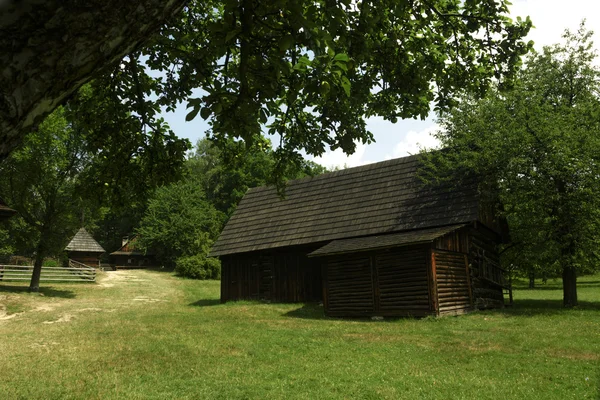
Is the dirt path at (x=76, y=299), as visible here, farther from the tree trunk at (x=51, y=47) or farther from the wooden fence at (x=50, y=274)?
the tree trunk at (x=51, y=47)

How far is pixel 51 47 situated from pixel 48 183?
2677 cm

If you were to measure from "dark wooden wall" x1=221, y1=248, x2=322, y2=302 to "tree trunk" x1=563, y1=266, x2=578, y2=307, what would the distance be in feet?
37.1

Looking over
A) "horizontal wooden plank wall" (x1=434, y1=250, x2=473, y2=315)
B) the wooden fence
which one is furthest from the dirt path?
"horizontal wooden plank wall" (x1=434, y1=250, x2=473, y2=315)

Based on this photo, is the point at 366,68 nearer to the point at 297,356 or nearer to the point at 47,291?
the point at 297,356

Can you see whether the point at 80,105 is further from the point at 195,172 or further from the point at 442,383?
the point at 195,172

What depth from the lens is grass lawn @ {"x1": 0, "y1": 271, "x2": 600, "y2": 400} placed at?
7.39 metres

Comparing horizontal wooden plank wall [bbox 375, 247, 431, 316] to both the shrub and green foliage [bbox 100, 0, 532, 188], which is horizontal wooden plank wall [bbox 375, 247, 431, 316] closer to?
green foliage [bbox 100, 0, 532, 188]

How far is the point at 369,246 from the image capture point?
16.6 meters

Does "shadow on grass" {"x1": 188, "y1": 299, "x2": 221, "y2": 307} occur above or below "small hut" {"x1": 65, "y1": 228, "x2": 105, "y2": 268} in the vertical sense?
below

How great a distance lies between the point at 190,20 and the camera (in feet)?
23.3

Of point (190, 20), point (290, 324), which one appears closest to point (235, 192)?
point (290, 324)

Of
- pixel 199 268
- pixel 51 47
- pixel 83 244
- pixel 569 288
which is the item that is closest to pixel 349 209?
pixel 569 288

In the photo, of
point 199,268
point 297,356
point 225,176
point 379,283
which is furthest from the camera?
point 225,176

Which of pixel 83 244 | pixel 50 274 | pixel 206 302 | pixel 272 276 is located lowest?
pixel 206 302
